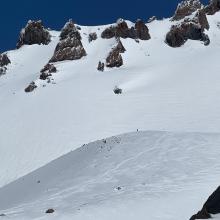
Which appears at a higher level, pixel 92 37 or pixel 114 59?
pixel 92 37

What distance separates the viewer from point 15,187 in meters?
28.7

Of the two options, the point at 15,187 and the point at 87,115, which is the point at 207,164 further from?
the point at 87,115

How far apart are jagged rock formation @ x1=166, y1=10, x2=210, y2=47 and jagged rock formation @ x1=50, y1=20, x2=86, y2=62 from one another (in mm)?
11087

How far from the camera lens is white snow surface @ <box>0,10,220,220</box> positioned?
63.5 feet

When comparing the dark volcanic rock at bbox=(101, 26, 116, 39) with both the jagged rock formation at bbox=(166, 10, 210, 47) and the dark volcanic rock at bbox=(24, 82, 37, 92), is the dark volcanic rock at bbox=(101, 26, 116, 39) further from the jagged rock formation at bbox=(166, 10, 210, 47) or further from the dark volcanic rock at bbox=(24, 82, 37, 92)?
the dark volcanic rock at bbox=(24, 82, 37, 92)

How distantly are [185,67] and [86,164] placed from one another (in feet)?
102

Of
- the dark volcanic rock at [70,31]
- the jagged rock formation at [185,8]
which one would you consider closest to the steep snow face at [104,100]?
the dark volcanic rock at [70,31]

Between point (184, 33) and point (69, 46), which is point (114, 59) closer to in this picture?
point (69, 46)

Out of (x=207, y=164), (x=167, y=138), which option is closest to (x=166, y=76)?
(x=167, y=138)

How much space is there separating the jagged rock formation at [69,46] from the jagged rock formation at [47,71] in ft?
11.0

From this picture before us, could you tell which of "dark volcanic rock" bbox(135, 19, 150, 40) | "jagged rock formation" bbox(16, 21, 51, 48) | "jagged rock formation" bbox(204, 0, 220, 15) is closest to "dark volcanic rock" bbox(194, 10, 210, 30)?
"jagged rock formation" bbox(204, 0, 220, 15)

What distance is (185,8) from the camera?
73438 millimetres

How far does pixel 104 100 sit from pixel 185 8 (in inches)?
1097

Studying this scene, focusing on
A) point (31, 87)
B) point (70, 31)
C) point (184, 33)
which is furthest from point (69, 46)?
point (184, 33)
